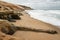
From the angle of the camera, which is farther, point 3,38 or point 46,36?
point 46,36

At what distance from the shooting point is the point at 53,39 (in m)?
8.20

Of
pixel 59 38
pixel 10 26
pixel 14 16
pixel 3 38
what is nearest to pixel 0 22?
pixel 10 26

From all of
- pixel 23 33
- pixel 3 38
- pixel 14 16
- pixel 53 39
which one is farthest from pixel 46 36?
pixel 14 16

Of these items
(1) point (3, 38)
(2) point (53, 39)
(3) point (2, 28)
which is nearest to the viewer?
(1) point (3, 38)

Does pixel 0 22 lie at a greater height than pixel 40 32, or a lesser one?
greater

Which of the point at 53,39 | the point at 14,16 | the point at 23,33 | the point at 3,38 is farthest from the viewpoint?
the point at 14,16

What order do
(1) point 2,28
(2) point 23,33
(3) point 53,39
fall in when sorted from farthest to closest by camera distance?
(2) point 23,33, (3) point 53,39, (1) point 2,28

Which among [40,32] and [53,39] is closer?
[53,39]

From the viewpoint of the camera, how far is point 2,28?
766 cm

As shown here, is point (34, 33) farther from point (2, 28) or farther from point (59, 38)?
point (2, 28)

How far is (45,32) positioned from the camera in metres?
9.30

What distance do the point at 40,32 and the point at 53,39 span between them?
1.13 metres

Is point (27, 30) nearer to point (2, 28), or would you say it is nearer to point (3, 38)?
point (2, 28)

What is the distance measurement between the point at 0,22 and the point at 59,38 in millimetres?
2420
